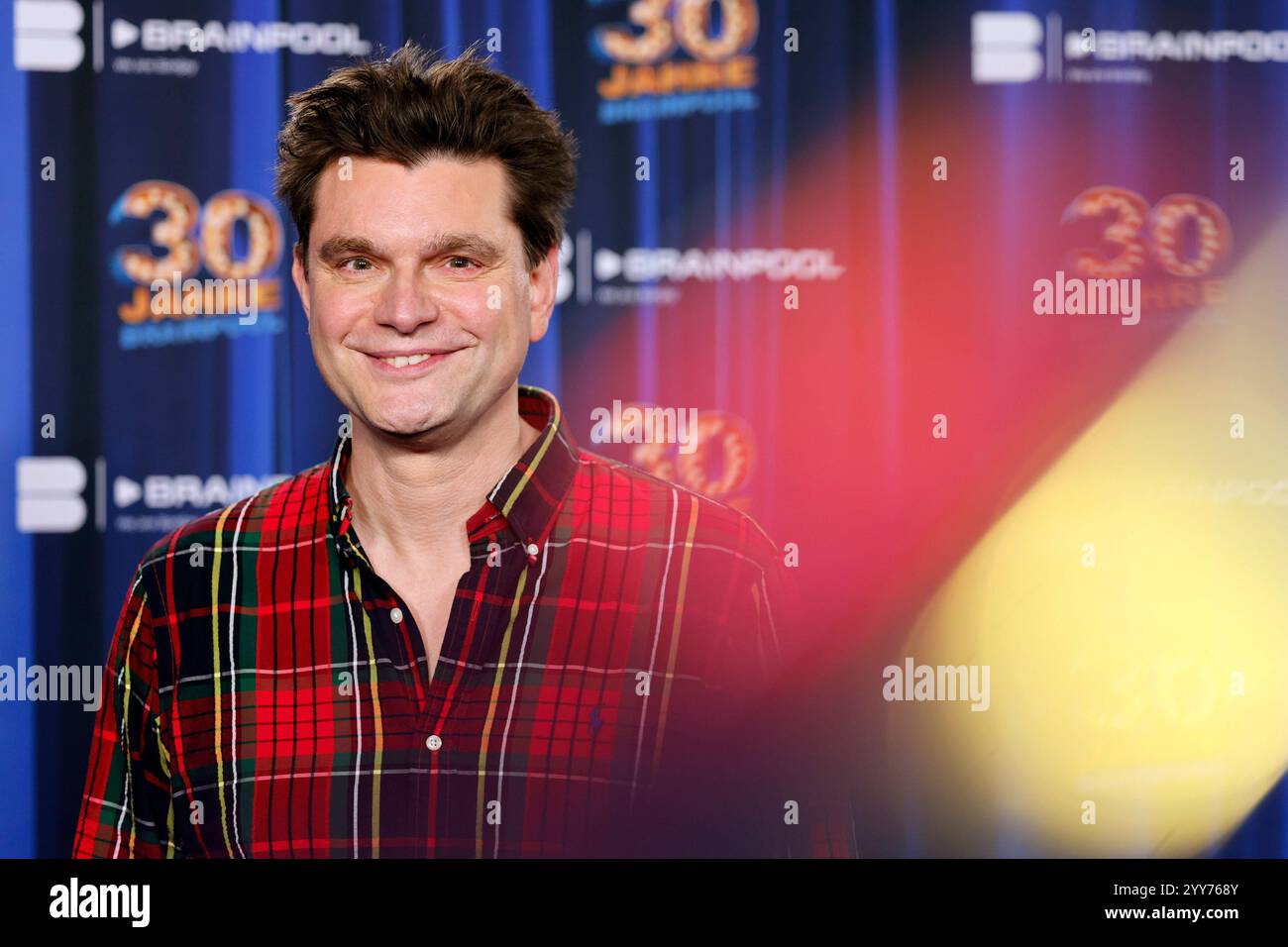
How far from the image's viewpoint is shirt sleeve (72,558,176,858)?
1.58 metres

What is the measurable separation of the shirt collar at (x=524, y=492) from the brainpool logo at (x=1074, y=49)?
985 mm

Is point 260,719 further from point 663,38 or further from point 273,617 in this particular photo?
point 663,38

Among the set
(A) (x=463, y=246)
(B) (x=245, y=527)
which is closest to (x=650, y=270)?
(A) (x=463, y=246)

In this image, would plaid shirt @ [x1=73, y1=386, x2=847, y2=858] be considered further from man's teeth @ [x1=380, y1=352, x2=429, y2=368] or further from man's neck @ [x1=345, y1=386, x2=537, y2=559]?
man's teeth @ [x1=380, y1=352, x2=429, y2=368]

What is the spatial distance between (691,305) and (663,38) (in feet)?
1.43

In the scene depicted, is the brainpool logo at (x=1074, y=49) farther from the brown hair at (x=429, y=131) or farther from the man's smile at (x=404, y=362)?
the man's smile at (x=404, y=362)

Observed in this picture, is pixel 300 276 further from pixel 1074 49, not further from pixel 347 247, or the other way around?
pixel 1074 49

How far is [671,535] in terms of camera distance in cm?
161

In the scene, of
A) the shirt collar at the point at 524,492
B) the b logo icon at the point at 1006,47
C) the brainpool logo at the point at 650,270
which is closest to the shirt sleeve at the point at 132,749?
the shirt collar at the point at 524,492

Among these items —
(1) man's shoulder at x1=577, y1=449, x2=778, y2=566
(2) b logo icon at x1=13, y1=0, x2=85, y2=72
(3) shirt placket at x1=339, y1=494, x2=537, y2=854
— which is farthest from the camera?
(2) b logo icon at x1=13, y1=0, x2=85, y2=72

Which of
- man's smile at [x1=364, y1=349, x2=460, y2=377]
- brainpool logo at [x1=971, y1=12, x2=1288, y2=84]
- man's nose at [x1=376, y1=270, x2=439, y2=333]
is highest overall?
brainpool logo at [x1=971, y1=12, x2=1288, y2=84]

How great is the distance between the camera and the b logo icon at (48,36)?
197 centimetres

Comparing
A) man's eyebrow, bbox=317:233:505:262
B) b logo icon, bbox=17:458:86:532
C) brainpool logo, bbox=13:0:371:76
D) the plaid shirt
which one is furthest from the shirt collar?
brainpool logo, bbox=13:0:371:76
